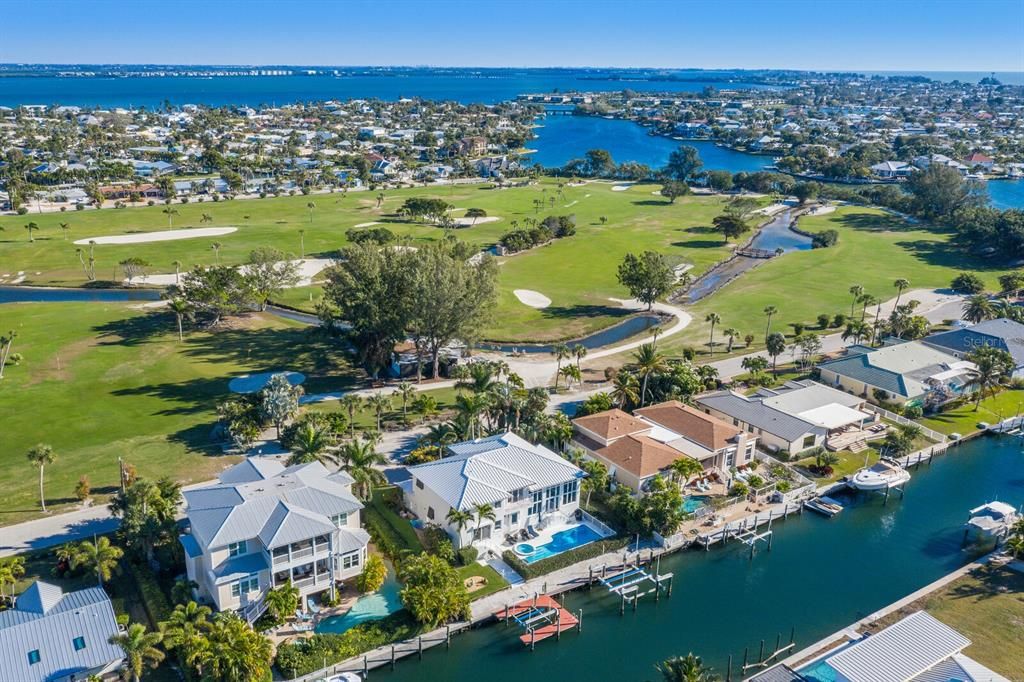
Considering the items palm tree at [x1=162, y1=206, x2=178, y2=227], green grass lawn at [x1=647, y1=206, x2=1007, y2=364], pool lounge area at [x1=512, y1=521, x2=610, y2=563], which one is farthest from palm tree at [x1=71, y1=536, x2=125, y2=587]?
palm tree at [x1=162, y1=206, x2=178, y2=227]

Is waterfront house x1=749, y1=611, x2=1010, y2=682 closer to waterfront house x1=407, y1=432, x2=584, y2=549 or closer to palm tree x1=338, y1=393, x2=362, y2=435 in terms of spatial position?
waterfront house x1=407, y1=432, x2=584, y2=549

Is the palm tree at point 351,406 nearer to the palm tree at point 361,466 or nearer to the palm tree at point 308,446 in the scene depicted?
the palm tree at point 361,466

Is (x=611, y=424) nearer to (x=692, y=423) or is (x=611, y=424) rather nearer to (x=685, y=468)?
(x=692, y=423)

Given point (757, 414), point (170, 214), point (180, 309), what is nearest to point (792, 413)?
point (757, 414)

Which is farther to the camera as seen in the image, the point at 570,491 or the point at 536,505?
the point at 570,491

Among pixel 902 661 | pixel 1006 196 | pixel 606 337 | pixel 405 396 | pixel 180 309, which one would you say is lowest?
A: pixel 606 337

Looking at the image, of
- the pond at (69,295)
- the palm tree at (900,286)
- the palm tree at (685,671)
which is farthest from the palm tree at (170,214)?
the palm tree at (685,671)

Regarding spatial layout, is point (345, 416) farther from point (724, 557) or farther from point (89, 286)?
point (89, 286)
